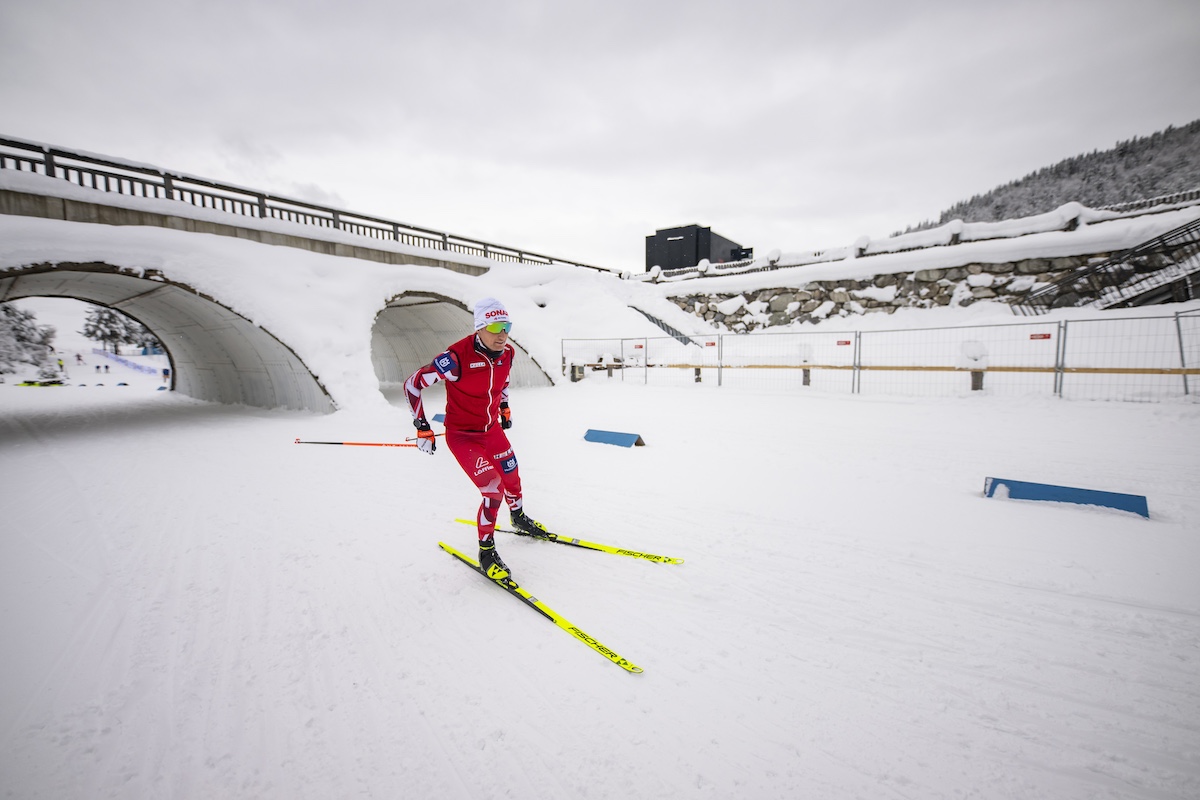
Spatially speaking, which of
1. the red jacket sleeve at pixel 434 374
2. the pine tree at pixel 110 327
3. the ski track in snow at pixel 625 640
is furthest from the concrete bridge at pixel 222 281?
the pine tree at pixel 110 327

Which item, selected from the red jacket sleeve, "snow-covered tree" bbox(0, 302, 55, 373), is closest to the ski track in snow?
the red jacket sleeve

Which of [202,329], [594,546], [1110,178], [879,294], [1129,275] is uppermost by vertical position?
[1110,178]

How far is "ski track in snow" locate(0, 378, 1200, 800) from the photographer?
2033 mm

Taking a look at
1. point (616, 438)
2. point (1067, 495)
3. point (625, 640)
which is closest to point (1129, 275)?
point (1067, 495)

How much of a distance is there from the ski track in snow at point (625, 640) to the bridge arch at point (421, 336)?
10.2m

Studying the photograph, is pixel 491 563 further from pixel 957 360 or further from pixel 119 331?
pixel 119 331

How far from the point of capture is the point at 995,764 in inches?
78.7

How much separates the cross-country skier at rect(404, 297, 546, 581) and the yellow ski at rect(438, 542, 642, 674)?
0.88 ft

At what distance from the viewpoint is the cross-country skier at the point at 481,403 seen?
387cm

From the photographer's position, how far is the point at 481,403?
13.1 feet

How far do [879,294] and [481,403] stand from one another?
63.3 ft

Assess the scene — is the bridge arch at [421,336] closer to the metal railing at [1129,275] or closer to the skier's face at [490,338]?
the skier's face at [490,338]

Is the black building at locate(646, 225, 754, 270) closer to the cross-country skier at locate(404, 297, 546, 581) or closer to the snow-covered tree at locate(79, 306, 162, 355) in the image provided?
the cross-country skier at locate(404, 297, 546, 581)

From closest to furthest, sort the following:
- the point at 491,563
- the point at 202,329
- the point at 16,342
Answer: the point at 491,563 < the point at 202,329 < the point at 16,342
